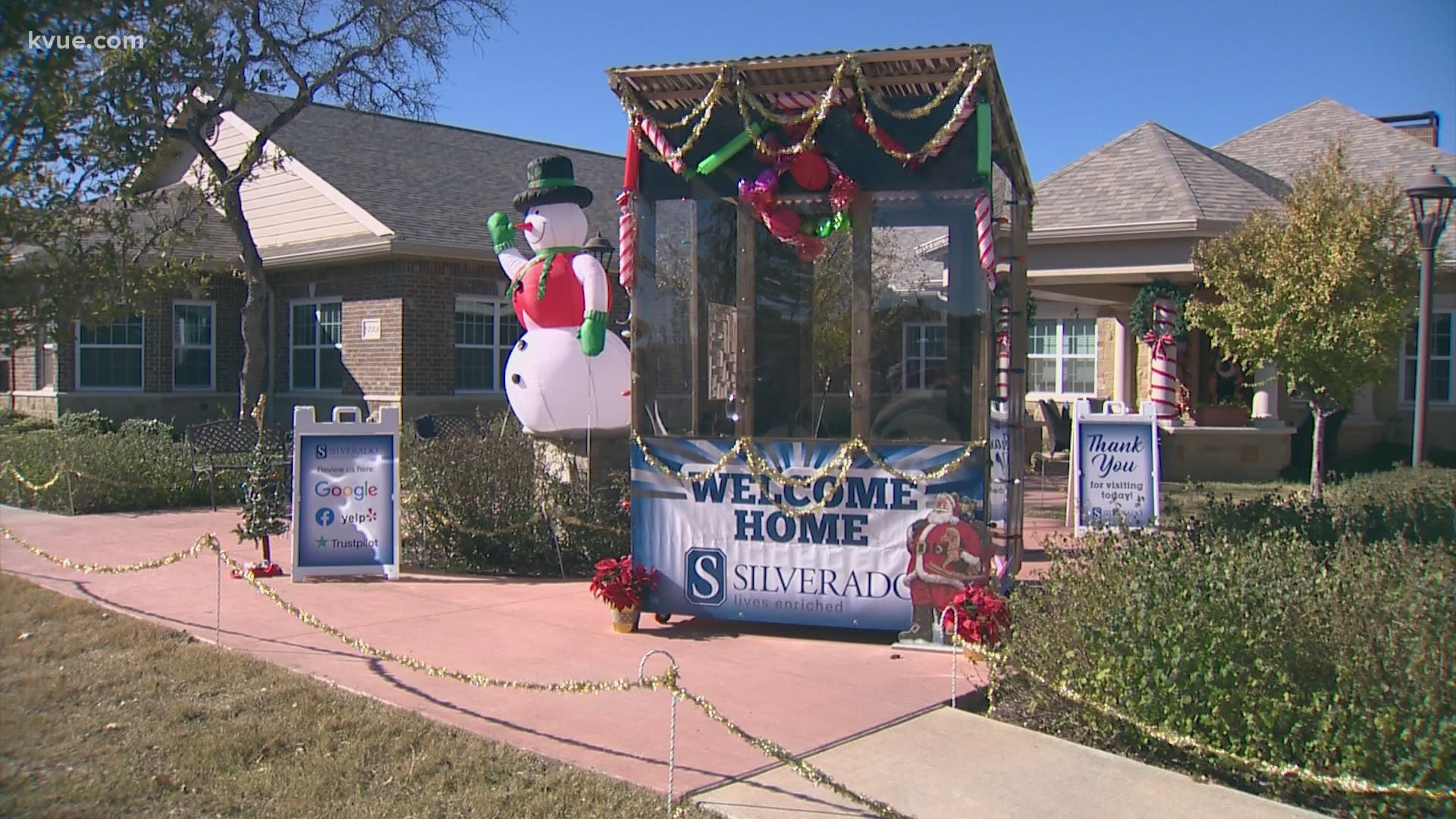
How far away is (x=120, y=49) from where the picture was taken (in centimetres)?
845

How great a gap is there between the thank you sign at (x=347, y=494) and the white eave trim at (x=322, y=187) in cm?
888

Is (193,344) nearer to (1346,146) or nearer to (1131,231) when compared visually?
(1131,231)

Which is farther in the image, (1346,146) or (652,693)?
(1346,146)

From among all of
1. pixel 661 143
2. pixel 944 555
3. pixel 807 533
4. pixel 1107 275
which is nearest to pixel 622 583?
pixel 807 533

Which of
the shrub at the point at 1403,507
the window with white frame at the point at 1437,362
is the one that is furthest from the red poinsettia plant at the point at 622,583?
the window with white frame at the point at 1437,362

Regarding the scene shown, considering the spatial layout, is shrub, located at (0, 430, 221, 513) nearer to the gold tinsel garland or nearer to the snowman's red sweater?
the snowman's red sweater

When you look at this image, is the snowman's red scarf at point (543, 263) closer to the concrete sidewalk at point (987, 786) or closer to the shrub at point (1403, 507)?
the concrete sidewalk at point (987, 786)

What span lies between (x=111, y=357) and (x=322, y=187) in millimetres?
4871

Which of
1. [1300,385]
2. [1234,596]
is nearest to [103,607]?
[1234,596]

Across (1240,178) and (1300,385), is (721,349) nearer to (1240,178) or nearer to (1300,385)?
(1300,385)

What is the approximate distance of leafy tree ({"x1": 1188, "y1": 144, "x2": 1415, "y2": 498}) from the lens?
41.4ft

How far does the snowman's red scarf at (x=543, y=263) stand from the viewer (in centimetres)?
1098

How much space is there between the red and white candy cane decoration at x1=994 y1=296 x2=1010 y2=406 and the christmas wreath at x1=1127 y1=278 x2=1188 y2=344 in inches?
336

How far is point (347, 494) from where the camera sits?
9586 millimetres
